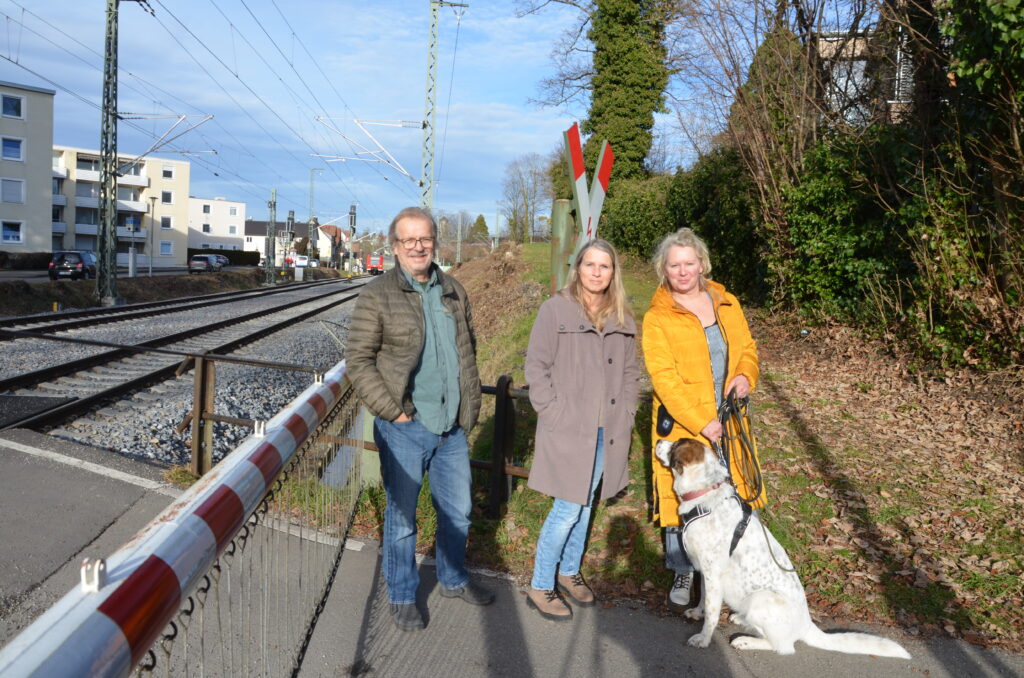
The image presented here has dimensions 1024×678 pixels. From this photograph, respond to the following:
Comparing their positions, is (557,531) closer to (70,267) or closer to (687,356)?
(687,356)

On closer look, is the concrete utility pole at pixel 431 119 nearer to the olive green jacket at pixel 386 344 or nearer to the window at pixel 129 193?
the olive green jacket at pixel 386 344

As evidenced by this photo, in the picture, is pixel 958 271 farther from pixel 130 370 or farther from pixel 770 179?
pixel 130 370

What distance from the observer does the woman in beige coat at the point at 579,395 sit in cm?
409

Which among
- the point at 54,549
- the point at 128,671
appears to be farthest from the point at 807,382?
the point at 128,671

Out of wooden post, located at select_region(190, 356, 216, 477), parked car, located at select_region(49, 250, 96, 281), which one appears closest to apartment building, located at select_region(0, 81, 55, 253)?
parked car, located at select_region(49, 250, 96, 281)

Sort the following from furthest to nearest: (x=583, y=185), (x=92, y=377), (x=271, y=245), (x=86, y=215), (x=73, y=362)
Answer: (x=86, y=215) < (x=271, y=245) < (x=73, y=362) < (x=92, y=377) < (x=583, y=185)

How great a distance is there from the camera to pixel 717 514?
3889 mm

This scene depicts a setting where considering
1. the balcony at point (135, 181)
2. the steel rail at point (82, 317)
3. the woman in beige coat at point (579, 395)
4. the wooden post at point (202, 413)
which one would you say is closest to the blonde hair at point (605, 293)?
the woman in beige coat at point (579, 395)

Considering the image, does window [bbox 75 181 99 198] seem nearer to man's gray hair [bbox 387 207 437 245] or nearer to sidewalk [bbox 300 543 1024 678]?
man's gray hair [bbox 387 207 437 245]

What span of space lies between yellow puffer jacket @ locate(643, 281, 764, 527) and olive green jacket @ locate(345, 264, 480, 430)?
49.8 inches

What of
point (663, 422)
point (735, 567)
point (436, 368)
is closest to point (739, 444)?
point (663, 422)

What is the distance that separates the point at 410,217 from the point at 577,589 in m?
2.32

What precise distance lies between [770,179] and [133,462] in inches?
430

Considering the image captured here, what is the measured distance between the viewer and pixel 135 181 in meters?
81.9
